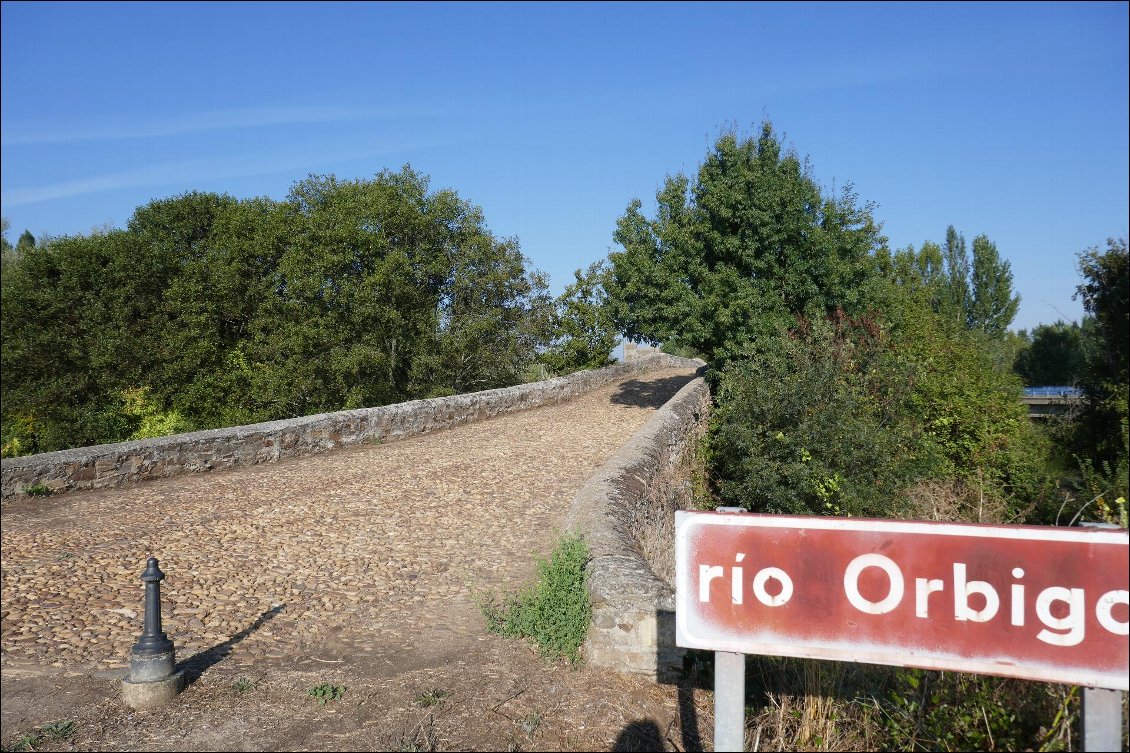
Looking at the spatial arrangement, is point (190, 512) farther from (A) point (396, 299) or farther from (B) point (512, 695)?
(A) point (396, 299)

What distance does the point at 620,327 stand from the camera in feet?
63.4

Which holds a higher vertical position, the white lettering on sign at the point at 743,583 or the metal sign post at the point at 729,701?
the white lettering on sign at the point at 743,583

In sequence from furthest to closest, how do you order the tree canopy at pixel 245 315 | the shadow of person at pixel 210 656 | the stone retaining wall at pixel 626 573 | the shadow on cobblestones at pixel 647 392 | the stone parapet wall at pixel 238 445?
the tree canopy at pixel 245 315 < the shadow on cobblestones at pixel 647 392 < the stone parapet wall at pixel 238 445 < the stone retaining wall at pixel 626 573 < the shadow of person at pixel 210 656

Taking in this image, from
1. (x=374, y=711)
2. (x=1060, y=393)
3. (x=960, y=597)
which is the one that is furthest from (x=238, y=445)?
(x=1060, y=393)

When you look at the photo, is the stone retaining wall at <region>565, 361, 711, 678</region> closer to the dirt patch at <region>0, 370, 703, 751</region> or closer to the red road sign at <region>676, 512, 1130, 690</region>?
the dirt patch at <region>0, 370, 703, 751</region>

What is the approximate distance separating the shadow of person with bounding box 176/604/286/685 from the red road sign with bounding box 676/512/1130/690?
2876 mm

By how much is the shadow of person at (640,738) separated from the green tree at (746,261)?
12.3m

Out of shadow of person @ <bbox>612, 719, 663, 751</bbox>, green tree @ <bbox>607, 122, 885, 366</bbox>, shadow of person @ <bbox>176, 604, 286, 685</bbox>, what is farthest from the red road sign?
green tree @ <bbox>607, 122, 885, 366</bbox>

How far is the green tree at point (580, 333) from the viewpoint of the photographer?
89.9ft

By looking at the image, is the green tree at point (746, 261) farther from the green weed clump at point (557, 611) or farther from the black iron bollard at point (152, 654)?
the black iron bollard at point (152, 654)

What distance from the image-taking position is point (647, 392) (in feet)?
69.7

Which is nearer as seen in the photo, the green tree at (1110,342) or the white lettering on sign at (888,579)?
the white lettering on sign at (888,579)

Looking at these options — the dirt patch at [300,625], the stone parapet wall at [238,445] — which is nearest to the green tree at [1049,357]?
the stone parapet wall at [238,445]

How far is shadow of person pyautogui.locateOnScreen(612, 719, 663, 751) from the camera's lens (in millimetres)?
3689
